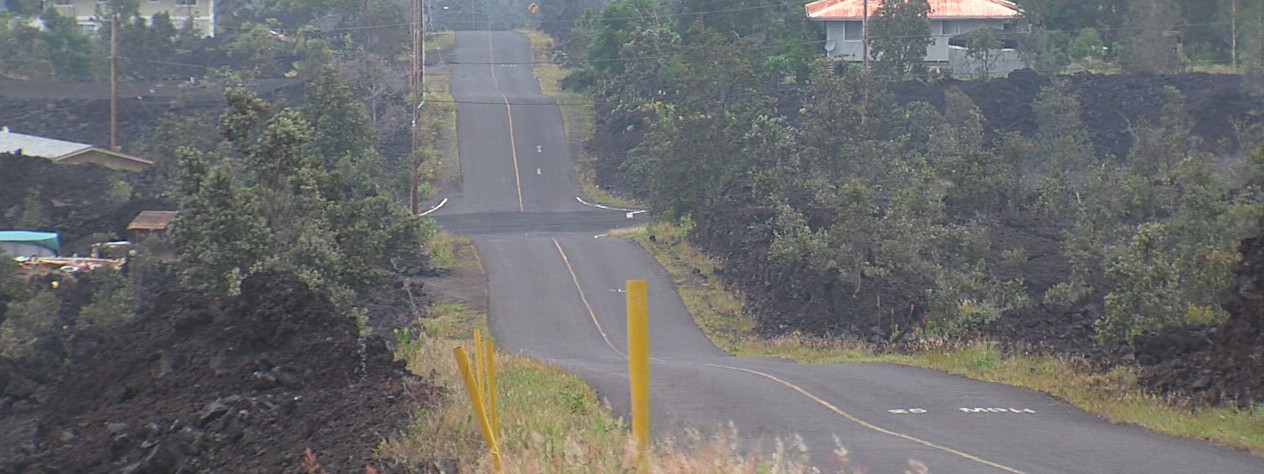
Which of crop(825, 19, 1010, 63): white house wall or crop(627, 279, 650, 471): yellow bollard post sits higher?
crop(825, 19, 1010, 63): white house wall

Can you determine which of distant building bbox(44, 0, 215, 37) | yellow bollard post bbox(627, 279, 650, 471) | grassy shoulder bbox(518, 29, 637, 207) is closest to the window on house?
grassy shoulder bbox(518, 29, 637, 207)

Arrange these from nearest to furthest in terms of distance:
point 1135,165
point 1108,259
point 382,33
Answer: point 1108,259 < point 1135,165 < point 382,33

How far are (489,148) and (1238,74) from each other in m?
34.6

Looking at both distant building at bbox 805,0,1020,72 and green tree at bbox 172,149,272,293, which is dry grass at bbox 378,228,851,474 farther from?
distant building at bbox 805,0,1020,72

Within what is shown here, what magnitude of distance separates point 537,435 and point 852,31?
5757 cm

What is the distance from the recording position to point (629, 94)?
63031mm

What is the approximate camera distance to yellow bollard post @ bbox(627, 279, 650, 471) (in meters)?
6.09

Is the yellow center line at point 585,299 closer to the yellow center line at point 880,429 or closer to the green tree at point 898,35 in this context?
the yellow center line at point 880,429

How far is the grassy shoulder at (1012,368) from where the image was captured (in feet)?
44.0

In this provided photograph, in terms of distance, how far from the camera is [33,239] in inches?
1394

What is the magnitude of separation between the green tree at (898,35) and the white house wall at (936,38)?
4.23 metres

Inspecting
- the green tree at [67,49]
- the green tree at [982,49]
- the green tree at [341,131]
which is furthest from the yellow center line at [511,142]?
the green tree at [67,49]

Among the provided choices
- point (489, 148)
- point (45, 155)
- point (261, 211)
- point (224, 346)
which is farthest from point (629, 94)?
point (224, 346)

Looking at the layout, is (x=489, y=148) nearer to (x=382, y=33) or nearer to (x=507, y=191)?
(x=507, y=191)
